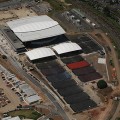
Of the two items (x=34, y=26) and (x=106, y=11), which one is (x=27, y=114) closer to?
(x=34, y=26)

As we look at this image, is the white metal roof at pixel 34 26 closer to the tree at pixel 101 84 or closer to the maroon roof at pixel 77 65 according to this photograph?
the maroon roof at pixel 77 65

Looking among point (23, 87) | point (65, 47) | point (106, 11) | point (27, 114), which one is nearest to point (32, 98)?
point (23, 87)

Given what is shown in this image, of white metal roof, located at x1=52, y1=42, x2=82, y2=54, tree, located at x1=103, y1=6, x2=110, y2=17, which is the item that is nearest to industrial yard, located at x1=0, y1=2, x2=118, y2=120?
white metal roof, located at x1=52, y1=42, x2=82, y2=54

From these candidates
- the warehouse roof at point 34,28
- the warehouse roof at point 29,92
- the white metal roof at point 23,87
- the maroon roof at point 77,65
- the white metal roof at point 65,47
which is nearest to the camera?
the warehouse roof at point 29,92

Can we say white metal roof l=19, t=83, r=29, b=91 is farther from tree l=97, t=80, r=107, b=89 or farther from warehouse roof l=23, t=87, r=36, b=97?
tree l=97, t=80, r=107, b=89

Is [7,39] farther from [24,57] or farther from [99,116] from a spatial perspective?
[99,116]

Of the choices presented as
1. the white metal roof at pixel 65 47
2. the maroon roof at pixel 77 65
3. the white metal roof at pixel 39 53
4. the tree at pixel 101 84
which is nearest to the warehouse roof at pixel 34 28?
the white metal roof at pixel 65 47

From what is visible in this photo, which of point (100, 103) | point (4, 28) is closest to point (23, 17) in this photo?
point (4, 28)
